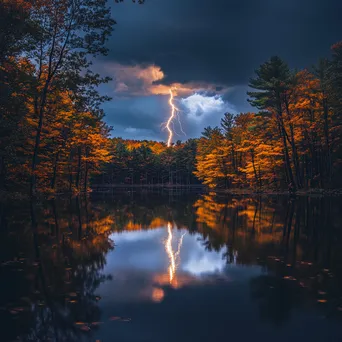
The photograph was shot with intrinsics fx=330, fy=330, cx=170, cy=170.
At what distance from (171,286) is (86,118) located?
64.7ft

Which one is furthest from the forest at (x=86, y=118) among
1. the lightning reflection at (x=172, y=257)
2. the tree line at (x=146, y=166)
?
the tree line at (x=146, y=166)

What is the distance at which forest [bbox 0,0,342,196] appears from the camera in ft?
71.8

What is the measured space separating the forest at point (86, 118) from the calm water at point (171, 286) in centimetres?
1421

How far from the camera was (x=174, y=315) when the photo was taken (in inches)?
181

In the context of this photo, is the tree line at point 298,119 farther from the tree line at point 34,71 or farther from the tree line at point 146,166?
the tree line at point 146,166

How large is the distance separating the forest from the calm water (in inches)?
559

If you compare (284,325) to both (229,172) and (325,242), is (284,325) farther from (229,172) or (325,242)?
(229,172)

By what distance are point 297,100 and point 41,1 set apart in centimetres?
2714

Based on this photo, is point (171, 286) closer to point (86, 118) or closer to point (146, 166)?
point (86, 118)

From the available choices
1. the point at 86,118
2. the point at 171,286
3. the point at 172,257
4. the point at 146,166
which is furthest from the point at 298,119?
the point at 146,166

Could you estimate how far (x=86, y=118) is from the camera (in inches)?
935

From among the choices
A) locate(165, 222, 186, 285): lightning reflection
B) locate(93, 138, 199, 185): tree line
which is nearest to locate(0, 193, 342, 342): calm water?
locate(165, 222, 186, 285): lightning reflection

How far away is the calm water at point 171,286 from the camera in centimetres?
416

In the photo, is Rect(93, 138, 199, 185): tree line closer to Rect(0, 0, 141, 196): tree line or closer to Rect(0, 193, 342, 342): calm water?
Rect(0, 0, 141, 196): tree line
